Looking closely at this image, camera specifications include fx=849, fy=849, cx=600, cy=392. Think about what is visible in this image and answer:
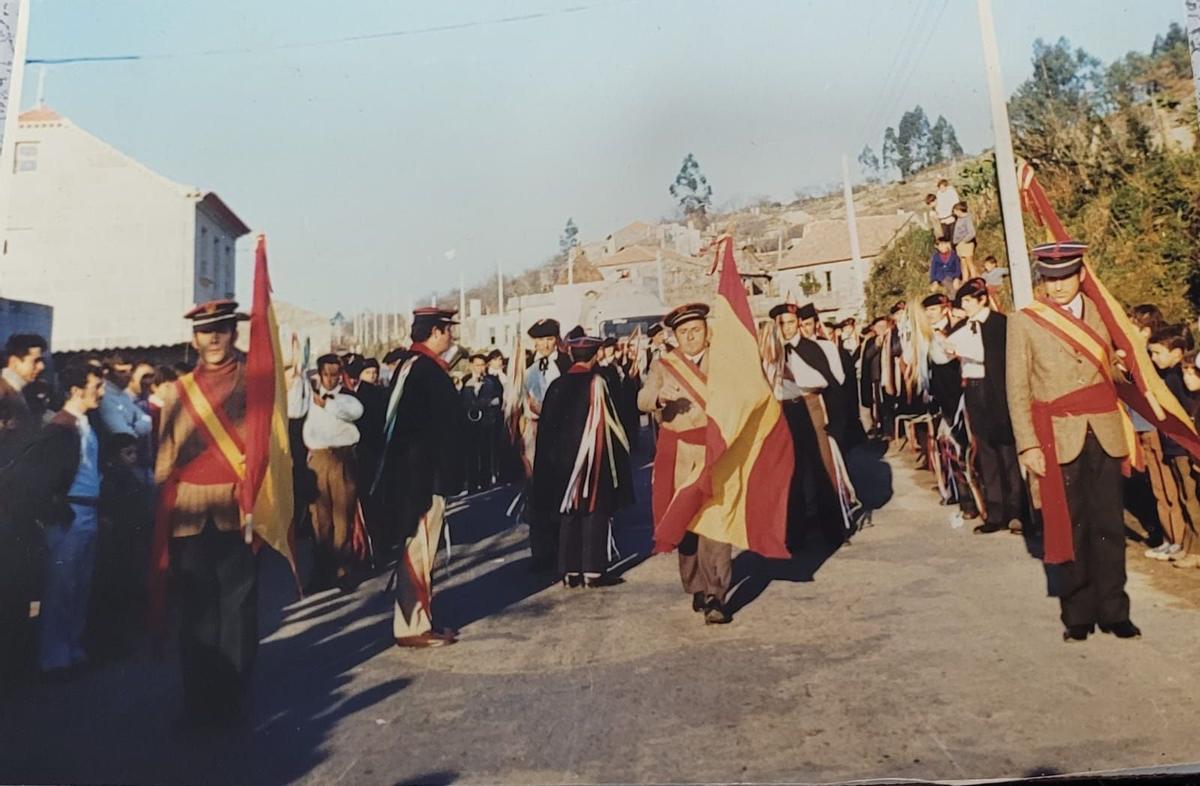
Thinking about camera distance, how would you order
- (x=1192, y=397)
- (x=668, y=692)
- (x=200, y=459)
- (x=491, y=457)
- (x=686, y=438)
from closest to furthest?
(x=668, y=692) → (x=200, y=459) → (x=1192, y=397) → (x=686, y=438) → (x=491, y=457)

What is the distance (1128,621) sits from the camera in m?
3.01

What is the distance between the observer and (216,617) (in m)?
2.91

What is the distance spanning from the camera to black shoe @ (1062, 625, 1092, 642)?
9.79ft

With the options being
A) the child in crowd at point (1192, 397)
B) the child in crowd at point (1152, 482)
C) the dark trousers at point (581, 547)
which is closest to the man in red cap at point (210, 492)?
the dark trousers at point (581, 547)

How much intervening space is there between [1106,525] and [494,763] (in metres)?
2.32

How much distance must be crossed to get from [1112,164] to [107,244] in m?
3.94

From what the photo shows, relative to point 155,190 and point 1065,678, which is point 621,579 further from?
point 155,190

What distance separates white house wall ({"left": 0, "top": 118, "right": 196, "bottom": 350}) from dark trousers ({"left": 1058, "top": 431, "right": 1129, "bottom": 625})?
3318 millimetres

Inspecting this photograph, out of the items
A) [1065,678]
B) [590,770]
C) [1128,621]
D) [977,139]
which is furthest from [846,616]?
[977,139]

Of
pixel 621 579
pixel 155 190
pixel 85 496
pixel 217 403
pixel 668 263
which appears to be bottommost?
pixel 621 579

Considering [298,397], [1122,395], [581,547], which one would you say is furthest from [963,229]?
[298,397]

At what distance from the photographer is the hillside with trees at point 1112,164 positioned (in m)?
→ 3.34

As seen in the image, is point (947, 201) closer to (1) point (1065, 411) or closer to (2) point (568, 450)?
(1) point (1065, 411)

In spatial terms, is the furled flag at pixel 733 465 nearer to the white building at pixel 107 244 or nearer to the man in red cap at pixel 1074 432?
the man in red cap at pixel 1074 432
